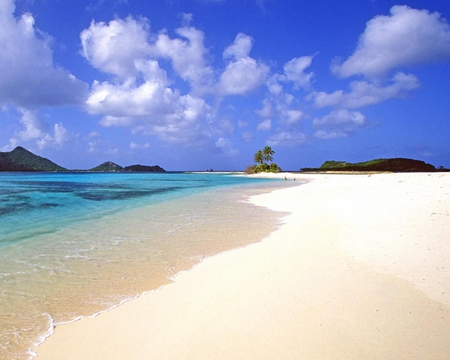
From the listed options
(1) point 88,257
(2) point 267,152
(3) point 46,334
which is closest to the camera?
(3) point 46,334

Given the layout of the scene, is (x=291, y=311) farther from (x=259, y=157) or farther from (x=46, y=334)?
(x=259, y=157)

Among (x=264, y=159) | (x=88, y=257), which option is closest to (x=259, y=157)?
(x=264, y=159)

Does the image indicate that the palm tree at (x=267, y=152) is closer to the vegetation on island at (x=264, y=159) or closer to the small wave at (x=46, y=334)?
the vegetation on island at (x=264, y=159)

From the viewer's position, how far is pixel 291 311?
4.70 m

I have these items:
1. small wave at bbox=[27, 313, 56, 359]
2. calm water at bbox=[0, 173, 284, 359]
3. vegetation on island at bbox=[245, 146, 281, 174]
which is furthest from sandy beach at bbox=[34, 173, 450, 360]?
vegetation on island at bbox=[245, 146, 281, 174]

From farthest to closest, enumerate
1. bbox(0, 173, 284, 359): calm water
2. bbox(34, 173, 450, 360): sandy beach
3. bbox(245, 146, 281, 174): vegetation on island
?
bbox(245, 146, 281, 174): vegetation on island → bbox(0, 173, 284, 359): calm water → bbox(34, 173, 450, 360): sandy beach

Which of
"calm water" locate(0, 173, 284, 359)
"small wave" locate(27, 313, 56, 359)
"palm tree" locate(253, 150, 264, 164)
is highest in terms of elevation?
"palm tree" locate(253, 150, 264, 164)

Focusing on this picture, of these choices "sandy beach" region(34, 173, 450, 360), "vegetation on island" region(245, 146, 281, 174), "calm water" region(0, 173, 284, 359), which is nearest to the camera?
"sandy beach" region(34, 173, 450, 360)

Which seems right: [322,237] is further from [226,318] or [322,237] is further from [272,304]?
[226,318]

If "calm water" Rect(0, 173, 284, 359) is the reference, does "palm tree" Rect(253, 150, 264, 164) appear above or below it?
above

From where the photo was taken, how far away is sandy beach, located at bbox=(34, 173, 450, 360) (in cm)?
375

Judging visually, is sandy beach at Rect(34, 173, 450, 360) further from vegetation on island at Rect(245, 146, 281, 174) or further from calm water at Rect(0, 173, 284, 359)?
vegetation on island at Rect(245, 146, 281, 174)

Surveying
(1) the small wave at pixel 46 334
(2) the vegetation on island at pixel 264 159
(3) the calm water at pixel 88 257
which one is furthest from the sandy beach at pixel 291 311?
(2) the vegetation on island at pixel 264 159

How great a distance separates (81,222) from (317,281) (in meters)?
12.3
